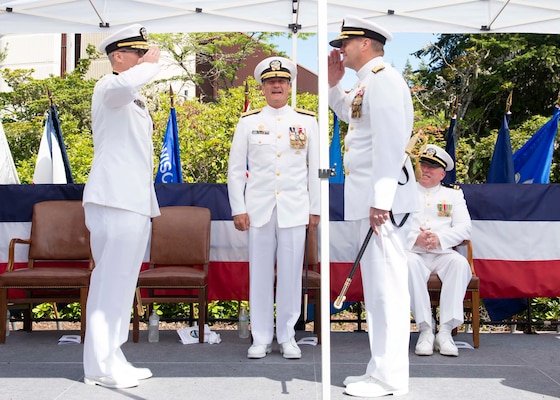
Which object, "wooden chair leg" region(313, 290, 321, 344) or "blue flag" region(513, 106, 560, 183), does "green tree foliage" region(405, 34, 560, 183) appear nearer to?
"blue flag" region(513, 106, 560, 183)

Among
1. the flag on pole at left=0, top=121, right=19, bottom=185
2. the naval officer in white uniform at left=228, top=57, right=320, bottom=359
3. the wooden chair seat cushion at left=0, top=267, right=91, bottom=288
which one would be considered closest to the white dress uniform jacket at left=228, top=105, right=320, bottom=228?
the naval officer in white uniform at left=228, top=57, right=320, bottom=359

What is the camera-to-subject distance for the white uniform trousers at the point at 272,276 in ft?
16.2

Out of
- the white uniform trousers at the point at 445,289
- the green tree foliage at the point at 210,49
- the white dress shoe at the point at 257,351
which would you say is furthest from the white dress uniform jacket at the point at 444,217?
the green tree foliage at the point at 210,49

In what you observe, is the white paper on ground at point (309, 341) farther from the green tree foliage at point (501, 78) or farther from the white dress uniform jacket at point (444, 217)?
the green tree foliage at point (501, 78)

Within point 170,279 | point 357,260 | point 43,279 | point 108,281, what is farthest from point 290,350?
point 43,279

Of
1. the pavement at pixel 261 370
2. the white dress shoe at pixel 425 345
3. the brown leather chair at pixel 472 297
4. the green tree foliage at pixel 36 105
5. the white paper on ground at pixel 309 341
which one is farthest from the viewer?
the green tree foliage at pixel 36 105

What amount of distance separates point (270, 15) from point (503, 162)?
253 cm

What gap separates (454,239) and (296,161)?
1318 millimetres

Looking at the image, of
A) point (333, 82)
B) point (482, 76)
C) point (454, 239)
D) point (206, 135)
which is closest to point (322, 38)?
point (333, 82)

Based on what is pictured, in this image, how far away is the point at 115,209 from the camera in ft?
13.6

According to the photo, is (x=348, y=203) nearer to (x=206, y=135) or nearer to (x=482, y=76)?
(x=206, y=135)

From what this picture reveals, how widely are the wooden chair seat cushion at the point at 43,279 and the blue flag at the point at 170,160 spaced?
1937 mm

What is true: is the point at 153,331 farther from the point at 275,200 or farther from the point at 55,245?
the point at 275,200

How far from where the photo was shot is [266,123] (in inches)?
199
